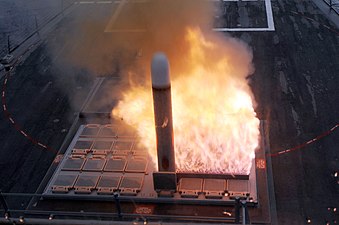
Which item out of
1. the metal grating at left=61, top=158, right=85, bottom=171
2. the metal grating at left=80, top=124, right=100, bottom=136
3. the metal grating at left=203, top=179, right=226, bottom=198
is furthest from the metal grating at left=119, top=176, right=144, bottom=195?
the metal grating at left=80, top=124, right=100, bottom=136

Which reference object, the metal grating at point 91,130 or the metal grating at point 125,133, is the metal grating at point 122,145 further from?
the metal grating at point 91,130

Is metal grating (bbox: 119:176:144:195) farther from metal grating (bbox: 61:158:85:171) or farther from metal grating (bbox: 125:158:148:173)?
metal grating (bbox: 61:158:85:171)

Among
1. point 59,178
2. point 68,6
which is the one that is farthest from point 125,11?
point 59,178

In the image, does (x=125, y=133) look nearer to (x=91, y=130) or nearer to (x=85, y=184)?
(x=91, y=130)

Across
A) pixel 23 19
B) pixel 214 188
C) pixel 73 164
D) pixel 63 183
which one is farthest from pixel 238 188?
pixel 23 19

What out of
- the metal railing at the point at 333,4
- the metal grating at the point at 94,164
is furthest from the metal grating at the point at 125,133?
the metal railing at the point at 333,4
